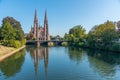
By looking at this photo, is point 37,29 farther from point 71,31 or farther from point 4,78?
point 4,78

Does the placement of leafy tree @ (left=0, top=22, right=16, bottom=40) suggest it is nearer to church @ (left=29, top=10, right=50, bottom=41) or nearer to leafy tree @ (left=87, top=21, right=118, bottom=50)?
leafy tree @ (left=87, top=21, right=118, bottom=50)

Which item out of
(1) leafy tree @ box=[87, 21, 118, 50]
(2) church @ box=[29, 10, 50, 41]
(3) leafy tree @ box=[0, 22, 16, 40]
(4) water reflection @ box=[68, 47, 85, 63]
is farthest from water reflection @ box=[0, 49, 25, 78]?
(2) church @ box=[29, 10, 50, 41]

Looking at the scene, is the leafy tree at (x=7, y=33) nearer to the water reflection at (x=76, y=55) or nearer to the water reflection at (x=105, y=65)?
the water reflection at (x=76, y=55)

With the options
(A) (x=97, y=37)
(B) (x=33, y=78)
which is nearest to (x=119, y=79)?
(B) (x=33, y=78)

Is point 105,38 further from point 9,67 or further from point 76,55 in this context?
point 9,67

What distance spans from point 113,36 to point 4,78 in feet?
127

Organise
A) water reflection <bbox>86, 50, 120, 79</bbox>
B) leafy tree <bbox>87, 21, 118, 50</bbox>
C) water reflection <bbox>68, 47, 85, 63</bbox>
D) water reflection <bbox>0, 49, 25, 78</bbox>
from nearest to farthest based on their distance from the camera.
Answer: water reflection <bbox>86, 50, 120, 79</bbox>
water reflection <bbox>0, 49, 25, 78</bbox>
water reflection <bbox>68, 47, 85, 63</bbox>
leafy tree <bbox>87, 21, 118, 50</bbox>

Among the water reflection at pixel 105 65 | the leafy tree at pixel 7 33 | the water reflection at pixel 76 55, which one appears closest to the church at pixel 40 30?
the leafy tree at pixel 7 33

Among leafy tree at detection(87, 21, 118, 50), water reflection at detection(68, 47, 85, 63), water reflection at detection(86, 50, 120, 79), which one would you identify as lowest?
water reflection at detection(86, 50, 120, 79)

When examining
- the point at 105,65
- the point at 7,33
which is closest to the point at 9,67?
the point at 105,65

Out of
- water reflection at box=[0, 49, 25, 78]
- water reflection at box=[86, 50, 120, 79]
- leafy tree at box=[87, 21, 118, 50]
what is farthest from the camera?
leafy tree at box=[87, 21, 118, 50]

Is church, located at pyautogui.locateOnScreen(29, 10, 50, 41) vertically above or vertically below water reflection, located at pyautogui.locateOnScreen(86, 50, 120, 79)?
above

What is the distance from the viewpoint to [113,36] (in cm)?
5709

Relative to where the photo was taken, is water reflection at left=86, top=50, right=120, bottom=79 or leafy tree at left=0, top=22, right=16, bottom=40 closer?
water reflection at left=86, top=50, right=120, bottom=79
